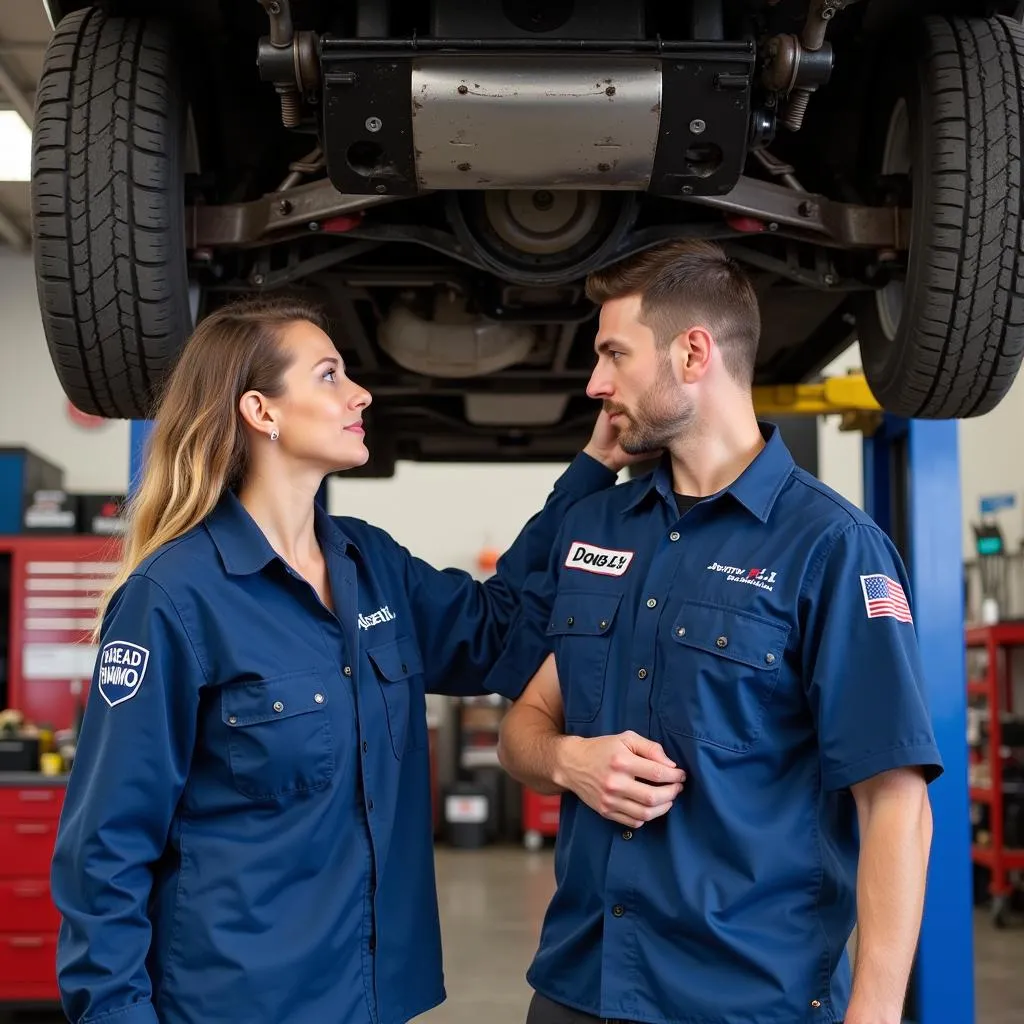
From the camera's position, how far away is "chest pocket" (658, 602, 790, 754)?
4.38ft

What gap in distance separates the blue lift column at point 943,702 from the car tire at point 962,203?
1.06m

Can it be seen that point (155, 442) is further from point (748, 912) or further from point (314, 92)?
point (748, 912)

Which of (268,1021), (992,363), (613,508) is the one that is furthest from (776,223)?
(268,1021)

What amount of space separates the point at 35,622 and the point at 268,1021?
652 cm

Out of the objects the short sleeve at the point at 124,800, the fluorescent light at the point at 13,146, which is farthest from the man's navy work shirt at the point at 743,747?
the fluorescent light at the point at 13,146

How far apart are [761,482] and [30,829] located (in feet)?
11.7

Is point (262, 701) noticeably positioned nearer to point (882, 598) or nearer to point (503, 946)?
point (882, 598)

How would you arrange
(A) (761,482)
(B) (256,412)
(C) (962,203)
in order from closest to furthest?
(A) (761,482)
(B) (256,412)
(C) (962,203)

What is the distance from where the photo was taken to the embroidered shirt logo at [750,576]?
1.36 metres

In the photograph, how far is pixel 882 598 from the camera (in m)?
1.31

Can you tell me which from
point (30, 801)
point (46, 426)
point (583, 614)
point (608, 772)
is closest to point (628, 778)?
point (608, 772)

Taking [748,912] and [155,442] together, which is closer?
[748,912]

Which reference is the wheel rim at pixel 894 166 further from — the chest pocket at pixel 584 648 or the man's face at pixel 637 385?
the chest pocket at pixel 584 648

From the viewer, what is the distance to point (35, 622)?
7.33m
